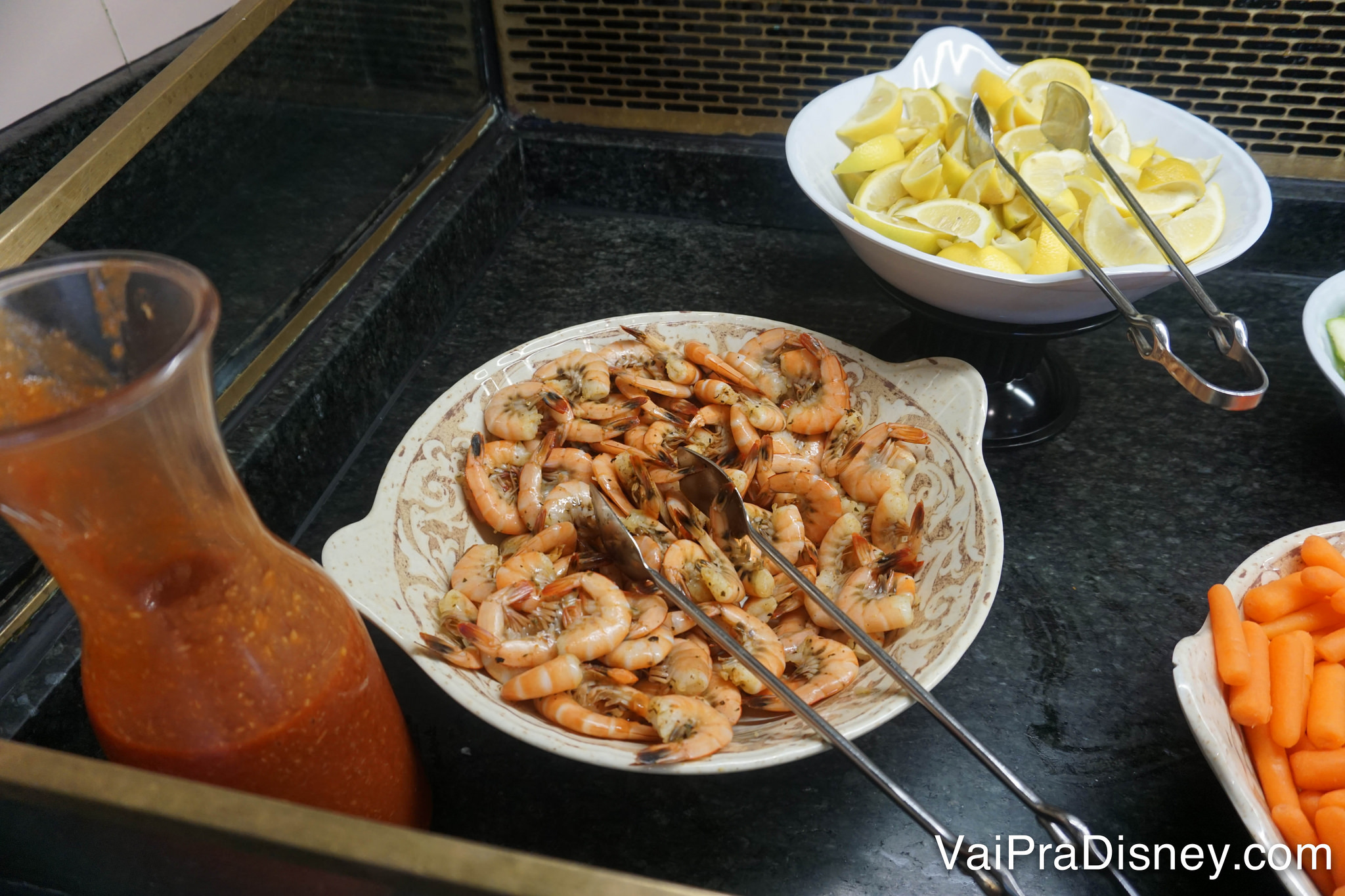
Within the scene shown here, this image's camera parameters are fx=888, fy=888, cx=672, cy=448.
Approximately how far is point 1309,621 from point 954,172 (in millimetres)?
556

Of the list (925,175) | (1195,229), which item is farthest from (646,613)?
(1195,229)

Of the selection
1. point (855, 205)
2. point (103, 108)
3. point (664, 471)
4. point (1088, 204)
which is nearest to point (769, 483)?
point (664, 471)

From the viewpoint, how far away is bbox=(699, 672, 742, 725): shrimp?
0.67 meters

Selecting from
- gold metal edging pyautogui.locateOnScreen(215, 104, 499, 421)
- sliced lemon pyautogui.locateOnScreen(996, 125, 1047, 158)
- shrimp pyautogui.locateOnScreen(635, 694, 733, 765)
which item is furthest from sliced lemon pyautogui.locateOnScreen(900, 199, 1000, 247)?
gold metal edging pyautogui.locateOnScreen(215, 104, 499, 421)

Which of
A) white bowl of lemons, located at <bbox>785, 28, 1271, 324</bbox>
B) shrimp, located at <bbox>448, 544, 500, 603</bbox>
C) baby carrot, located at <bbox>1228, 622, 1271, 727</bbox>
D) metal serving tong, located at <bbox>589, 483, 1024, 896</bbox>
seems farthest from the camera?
white bowl of lemons, located at <bbox>785, 28, 1271, 324</bbox>

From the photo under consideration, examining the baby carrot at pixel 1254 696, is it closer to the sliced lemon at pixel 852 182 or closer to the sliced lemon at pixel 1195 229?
the sliced lemon at pixel 1195 229

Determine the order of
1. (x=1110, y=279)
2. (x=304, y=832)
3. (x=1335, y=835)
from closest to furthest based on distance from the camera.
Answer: (x=304, y=832) → (x=1335, y=835) → (x=1110, y=279)

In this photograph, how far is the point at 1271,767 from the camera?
0.65 metres

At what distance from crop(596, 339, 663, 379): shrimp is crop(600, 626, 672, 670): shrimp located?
34 centimetres

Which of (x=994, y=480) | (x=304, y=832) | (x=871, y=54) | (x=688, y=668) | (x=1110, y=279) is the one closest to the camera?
(x=304, y=832)

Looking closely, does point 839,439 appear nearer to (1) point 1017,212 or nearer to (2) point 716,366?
(2) point 716,366

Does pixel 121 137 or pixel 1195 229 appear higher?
pixel 121 137

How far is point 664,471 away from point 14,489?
1.79 feet

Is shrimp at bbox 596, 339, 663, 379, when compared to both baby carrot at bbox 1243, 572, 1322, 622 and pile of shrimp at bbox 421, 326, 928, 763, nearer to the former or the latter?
pile of shrimp at bbox 421, 326, 928, 763
